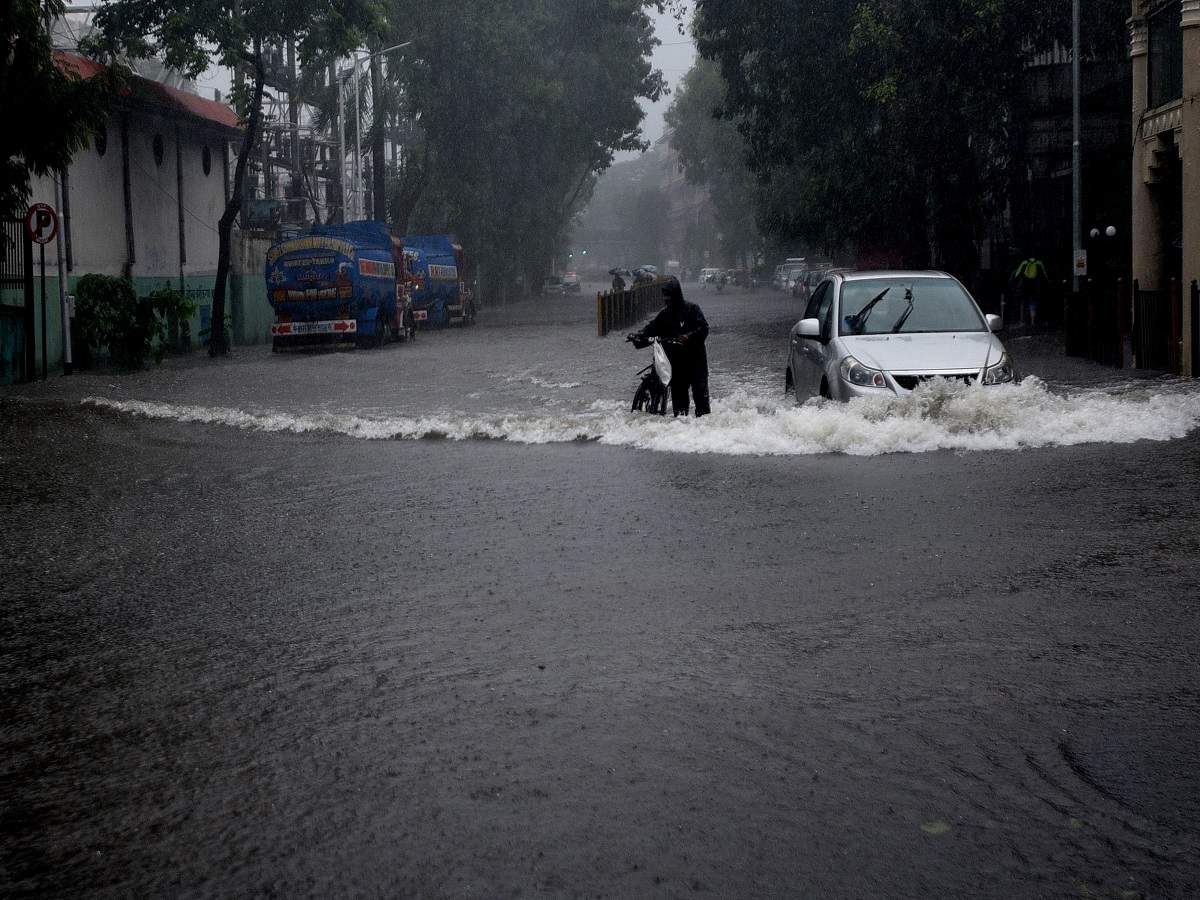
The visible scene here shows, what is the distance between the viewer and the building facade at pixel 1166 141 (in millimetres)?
20078

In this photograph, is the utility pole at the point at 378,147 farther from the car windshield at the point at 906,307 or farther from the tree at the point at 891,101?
the car windshield at the point at 906,307

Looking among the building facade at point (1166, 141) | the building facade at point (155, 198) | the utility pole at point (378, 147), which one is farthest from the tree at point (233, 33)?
the building facade at point (1166, 141)

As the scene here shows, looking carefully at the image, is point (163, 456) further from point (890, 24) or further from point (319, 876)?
point (890, 24)

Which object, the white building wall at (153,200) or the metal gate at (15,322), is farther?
the white building wall at (153,200)

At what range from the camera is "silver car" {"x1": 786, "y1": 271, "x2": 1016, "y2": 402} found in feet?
43.7

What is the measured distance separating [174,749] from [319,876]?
4.37ft

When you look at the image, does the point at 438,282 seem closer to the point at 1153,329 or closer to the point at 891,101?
the point at 891,101

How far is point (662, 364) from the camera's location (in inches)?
574

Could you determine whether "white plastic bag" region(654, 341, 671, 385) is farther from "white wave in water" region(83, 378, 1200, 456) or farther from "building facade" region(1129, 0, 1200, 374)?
"building facade" region(1129, 0, 1200, 374)

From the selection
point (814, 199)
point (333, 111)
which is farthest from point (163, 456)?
point (333, 111)

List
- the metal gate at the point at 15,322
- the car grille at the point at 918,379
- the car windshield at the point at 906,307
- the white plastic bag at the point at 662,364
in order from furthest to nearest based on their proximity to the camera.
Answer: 1. the metal gate at the point at 15,322
2. the white plastic bag at the point at 662,364
3. the car windshield at the point at 906,307
4. the car grille at the point at 918,379

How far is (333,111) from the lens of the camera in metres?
56.6

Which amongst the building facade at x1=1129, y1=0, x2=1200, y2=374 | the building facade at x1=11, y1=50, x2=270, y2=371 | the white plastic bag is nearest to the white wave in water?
the white plastic bag

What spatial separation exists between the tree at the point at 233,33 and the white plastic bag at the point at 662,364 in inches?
866
